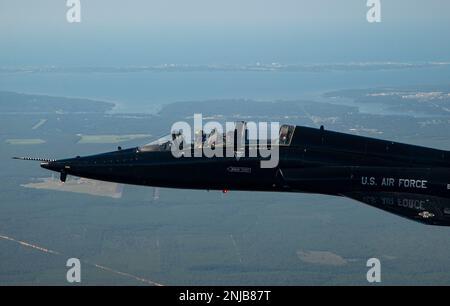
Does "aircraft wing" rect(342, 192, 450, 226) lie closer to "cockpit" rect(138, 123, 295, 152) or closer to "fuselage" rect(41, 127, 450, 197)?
"fuselage" rect(41, 127, 450, 197)

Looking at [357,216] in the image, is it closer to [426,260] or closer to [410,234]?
[410,234]

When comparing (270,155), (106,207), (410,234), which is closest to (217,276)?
(410,234)

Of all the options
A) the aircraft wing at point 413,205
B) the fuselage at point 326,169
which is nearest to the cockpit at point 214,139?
the fuselage at point 326,169

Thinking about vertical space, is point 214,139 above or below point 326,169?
above

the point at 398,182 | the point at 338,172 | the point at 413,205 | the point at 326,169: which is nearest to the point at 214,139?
the point at 326,169

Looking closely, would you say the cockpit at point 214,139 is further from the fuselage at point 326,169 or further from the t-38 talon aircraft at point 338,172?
the fuselage at point 326,169

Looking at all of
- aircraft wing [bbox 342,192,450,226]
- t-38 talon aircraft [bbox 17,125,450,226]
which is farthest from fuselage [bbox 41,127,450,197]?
aircraft wing [bbox 342,192,450,226]

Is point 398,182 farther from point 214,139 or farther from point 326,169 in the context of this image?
point 214,139

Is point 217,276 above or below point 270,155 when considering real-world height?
below
